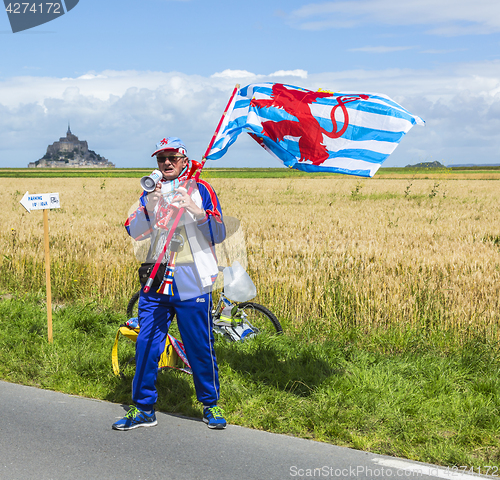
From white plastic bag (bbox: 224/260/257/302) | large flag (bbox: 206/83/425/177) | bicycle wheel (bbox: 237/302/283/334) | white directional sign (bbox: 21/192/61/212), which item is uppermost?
large flag (bbox: 206/83/425/177)

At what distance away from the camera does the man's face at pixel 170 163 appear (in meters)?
4.11

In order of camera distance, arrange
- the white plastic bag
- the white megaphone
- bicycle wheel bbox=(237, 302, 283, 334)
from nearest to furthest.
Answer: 1. the white megaphone
2. the white plastic bag
3. bicycle wheel bbox=(237, 302, 283, 334)

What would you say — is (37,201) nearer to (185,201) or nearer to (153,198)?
(153,198)

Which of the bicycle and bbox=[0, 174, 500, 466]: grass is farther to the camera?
the bicycle

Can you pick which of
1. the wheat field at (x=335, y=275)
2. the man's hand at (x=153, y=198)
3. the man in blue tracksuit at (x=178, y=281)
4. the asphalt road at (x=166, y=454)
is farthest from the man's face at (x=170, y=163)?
the wheat field at (x=335, y=275)

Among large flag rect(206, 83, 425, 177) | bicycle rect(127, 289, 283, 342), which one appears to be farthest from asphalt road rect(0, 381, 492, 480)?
large flag rect(206, 83, 425, 177)

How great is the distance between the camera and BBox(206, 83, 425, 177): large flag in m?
4.29

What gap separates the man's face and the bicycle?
8.62ft

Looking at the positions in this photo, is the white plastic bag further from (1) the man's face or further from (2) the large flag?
(1) the man's face

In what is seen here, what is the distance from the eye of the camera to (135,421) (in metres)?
4.27

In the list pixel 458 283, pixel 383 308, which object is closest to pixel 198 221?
pixel 383 308

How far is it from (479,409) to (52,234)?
33.8 ft

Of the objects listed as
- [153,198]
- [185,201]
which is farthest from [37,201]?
[185,201]

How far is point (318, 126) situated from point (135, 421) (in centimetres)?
298
